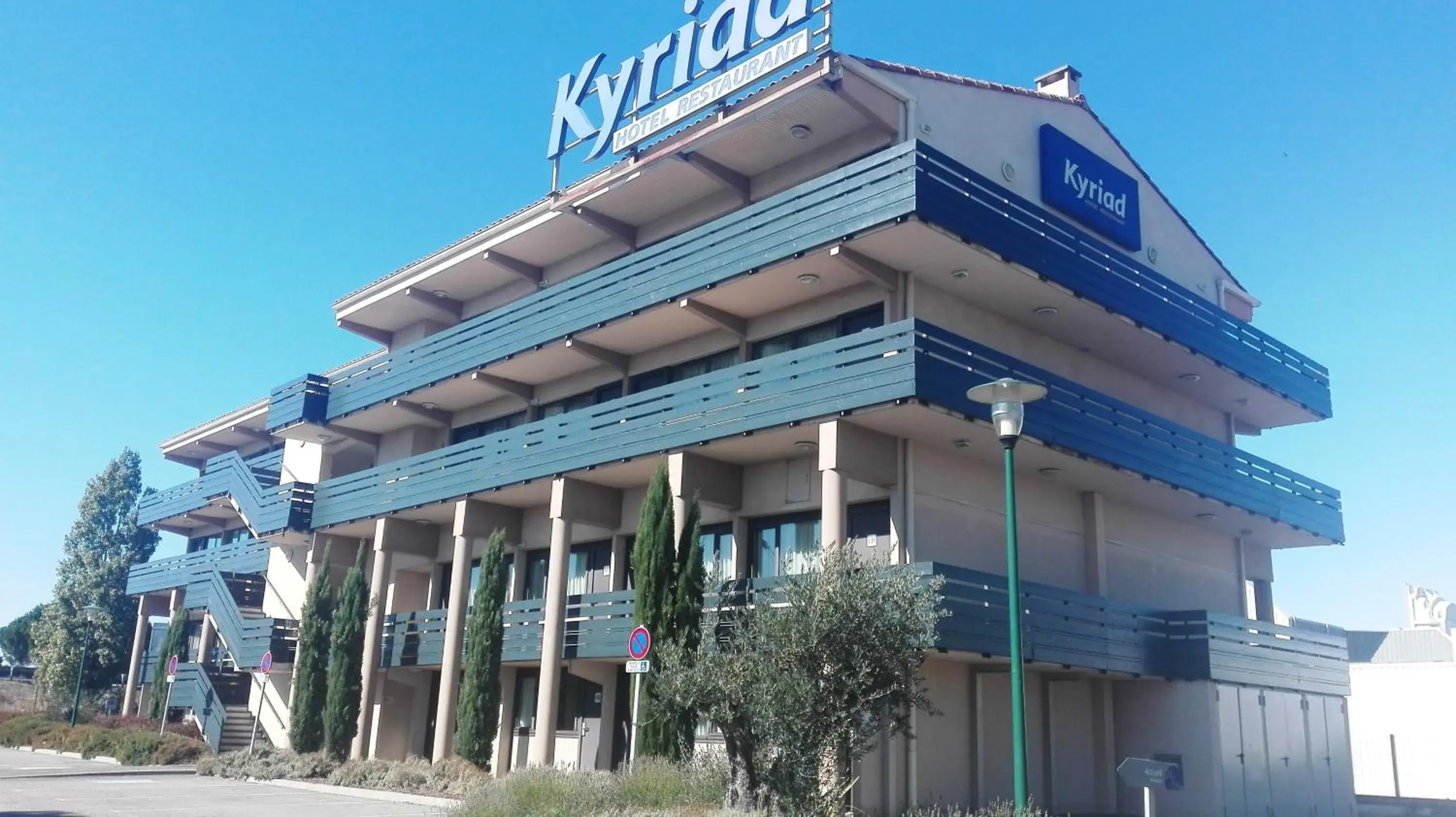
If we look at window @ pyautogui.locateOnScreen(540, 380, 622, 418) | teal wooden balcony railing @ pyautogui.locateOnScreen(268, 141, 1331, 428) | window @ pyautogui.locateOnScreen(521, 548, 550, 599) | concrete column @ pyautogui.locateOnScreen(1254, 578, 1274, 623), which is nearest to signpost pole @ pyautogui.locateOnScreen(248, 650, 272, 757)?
window @ pyautogui.locateOnScreen(521, 548, 550, 599)

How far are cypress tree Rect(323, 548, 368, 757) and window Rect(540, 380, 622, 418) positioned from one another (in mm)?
7105

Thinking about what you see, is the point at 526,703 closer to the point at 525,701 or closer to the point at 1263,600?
the point at 525,701

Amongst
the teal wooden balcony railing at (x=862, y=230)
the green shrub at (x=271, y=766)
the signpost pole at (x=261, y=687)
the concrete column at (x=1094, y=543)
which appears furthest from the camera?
the signpost pole at (x=261, y=687)

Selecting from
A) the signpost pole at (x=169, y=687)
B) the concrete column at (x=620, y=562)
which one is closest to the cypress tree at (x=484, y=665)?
the concrete column at (x=620, y=562)

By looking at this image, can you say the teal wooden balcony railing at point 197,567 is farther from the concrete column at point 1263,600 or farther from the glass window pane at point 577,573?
the concrete column at point 1263,600

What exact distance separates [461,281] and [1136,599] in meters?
20.0

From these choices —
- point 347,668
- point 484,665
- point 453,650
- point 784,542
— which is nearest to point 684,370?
point 784,542

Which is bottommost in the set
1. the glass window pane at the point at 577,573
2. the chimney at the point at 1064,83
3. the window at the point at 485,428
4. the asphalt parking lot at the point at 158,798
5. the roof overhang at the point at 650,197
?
the asphalt parking lot at the point at 158,798

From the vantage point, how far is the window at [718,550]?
974 inches

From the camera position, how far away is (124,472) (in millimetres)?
61938

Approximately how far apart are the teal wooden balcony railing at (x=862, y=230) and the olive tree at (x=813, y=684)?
7.76 m

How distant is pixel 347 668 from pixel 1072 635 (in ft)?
64.3

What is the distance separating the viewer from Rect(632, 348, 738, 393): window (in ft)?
85.3

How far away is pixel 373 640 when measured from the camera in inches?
1258
